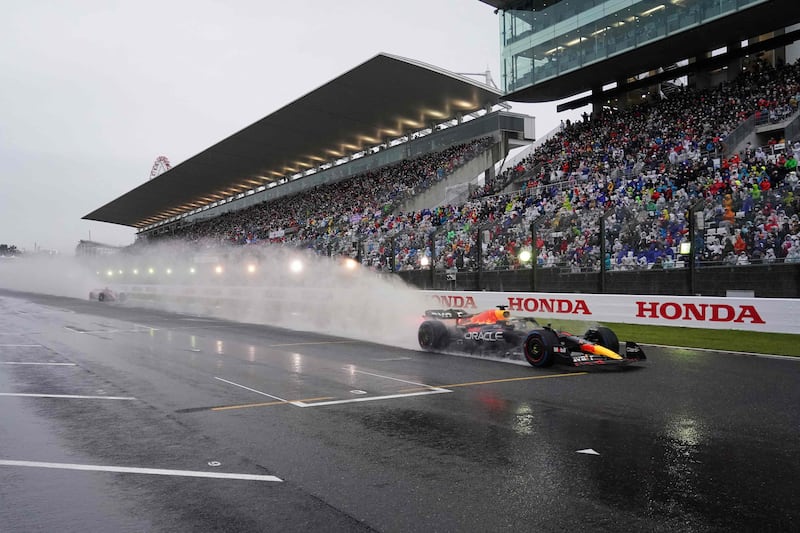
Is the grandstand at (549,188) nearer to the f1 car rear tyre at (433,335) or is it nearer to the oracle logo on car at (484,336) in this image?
the oracle logo on car at (484,336)

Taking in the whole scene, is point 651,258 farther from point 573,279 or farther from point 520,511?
point 520,511

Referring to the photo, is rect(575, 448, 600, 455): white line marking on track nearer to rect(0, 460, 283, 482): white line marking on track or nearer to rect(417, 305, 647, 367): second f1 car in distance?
rect(0, 460, 283, 482): white line marking on track

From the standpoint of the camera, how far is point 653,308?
55.2ft

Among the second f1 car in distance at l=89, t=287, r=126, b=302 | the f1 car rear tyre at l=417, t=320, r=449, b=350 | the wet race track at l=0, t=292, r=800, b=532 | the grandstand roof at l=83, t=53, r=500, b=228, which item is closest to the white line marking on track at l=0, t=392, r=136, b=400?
the wet race track at l=0, t=292, r=800, b=532

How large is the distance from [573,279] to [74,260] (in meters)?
60.3

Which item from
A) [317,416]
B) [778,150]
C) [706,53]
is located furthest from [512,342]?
[706,53]

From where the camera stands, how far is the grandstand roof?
37.7m

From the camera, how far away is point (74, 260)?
64875mm

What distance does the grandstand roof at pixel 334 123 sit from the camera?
37688mm

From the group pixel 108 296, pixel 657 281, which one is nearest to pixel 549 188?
pixel 657 281

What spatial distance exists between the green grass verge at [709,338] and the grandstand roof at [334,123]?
22927mm

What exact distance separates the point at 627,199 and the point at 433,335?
13154 mm

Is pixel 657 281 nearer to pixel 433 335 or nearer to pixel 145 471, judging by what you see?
pixel 433 335

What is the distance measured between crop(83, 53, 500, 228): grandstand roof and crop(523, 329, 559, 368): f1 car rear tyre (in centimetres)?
2696
